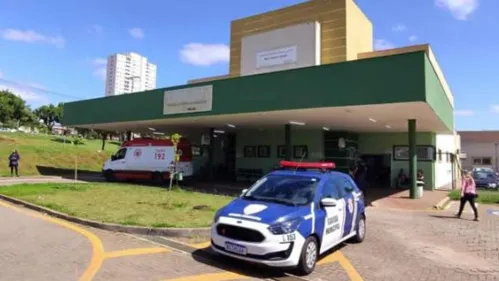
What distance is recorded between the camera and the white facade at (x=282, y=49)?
23.7m

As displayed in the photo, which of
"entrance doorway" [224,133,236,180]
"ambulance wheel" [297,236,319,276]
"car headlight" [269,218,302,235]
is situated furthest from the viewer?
"entrance doorway" [224,133,236,180]

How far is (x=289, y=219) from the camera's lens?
6.15 m

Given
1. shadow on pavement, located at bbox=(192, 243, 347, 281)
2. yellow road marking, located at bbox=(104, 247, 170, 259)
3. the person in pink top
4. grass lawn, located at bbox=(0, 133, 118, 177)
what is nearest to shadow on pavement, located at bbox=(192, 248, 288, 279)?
shadow on pavement, located at bbox=(192, 243, 347, 281)

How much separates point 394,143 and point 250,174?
9770mm

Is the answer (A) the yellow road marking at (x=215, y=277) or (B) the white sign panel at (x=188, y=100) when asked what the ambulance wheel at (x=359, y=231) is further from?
(B) the white sign panel at (x=188, y=100)

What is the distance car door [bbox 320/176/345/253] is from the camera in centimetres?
690

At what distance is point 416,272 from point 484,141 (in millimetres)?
63052

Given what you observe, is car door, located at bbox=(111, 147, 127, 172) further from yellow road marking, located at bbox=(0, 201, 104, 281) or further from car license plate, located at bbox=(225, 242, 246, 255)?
car license plate, located at bbox=(225, 242, 246, 255)

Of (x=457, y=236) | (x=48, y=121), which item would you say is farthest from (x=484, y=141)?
(x=48, y=121)

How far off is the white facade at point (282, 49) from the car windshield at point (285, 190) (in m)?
16.6

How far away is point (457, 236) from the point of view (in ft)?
32.2

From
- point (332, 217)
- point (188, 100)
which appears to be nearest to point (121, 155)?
point (188, 100)

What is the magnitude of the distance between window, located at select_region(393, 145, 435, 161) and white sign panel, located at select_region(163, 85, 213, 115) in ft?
44.0

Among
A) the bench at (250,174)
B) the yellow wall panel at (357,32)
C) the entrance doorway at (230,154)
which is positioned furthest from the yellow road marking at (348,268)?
the entrance doorway at (230,154)
